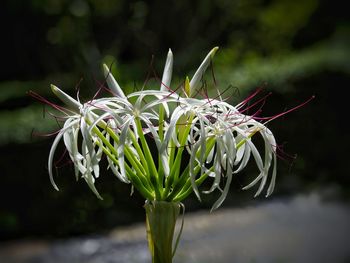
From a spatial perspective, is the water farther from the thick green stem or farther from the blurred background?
the thick green stem

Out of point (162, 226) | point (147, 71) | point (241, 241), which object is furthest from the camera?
point (241, 241)

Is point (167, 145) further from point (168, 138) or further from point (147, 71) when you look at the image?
point (147, 71)

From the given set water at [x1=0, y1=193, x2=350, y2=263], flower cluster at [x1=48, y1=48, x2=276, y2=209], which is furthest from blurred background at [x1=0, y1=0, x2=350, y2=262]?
flower cluster at [x1=48, y1=48, x2=276, y2=209]

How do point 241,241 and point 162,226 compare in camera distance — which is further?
point 241,241

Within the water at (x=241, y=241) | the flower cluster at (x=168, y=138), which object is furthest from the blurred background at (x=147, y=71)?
the flower cluster at (x=168, y=138)

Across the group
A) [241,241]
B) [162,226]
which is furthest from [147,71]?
[241,241]

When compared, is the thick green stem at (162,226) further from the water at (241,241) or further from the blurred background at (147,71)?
the water at (241,241)

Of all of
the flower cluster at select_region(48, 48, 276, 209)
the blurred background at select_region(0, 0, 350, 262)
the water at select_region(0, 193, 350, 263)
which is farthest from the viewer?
the blurred background at select_region(0, 0, 350, 262)

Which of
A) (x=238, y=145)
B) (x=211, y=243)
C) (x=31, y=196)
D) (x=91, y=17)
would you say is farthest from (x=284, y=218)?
(x=91, y=17)
